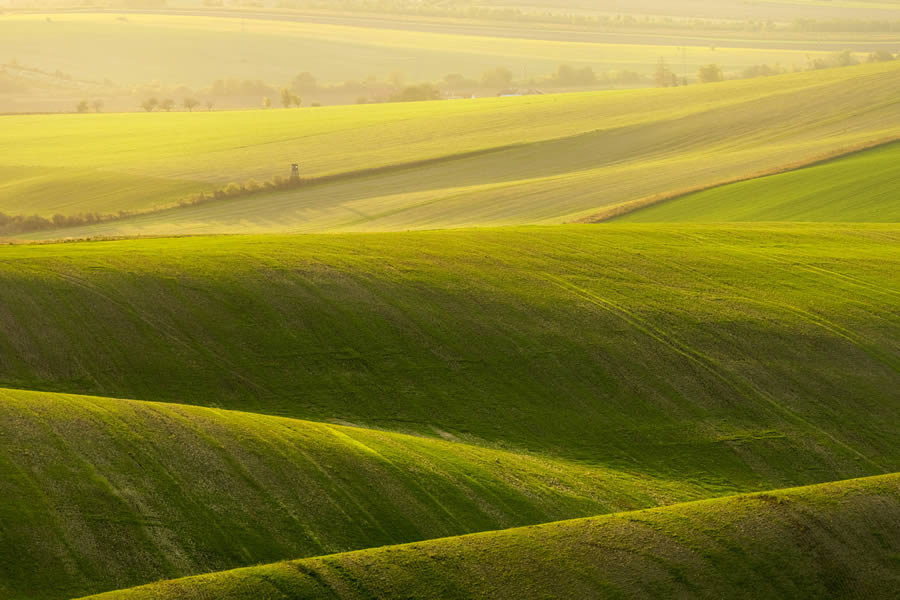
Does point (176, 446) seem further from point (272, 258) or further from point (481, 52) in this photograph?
point (481, 52)

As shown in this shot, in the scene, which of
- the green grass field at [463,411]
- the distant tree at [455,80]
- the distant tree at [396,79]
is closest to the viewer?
the green grass field at [463,411]

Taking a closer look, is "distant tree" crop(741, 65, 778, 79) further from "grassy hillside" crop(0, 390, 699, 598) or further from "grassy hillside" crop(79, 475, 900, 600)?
"grassy hillside" crop(79, 475, 900, 600)

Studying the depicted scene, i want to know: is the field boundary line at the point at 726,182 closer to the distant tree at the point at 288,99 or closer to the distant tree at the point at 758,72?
the distant tree at the point at 758,72

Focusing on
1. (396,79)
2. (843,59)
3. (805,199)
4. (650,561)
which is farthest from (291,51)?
(650,561)

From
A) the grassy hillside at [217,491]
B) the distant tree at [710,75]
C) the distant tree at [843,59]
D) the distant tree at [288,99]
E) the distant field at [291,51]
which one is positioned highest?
the distant field at [291,51]

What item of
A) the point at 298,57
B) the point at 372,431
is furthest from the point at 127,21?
the point at 372,431

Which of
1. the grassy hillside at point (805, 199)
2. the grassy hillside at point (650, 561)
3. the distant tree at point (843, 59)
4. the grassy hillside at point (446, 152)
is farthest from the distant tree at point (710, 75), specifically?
the grassy hillside at point (650, 561)

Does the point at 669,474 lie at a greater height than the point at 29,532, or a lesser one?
lesser
